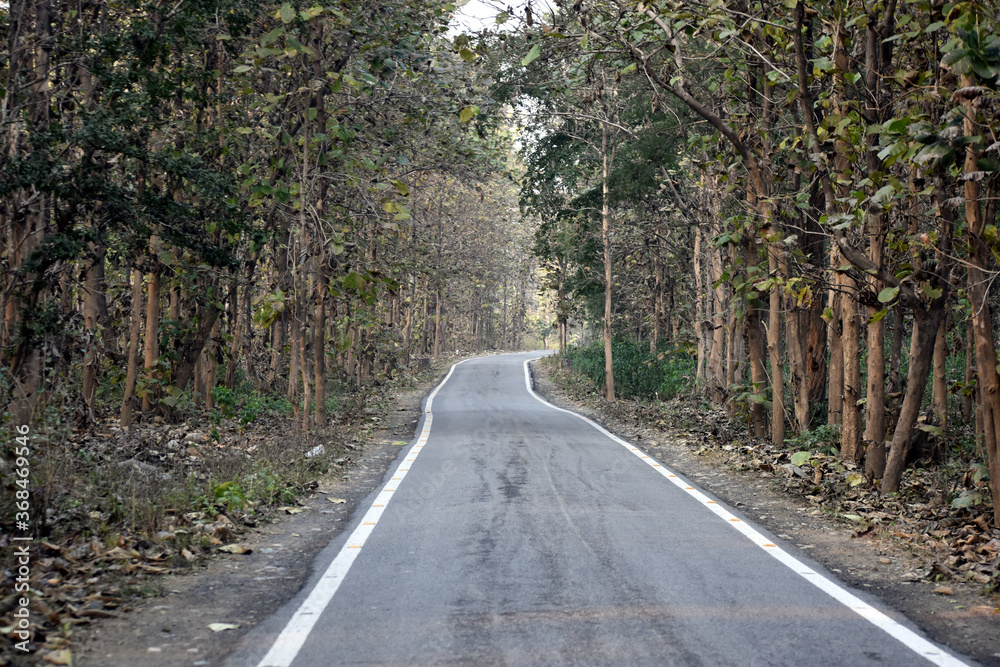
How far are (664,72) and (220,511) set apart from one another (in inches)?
295

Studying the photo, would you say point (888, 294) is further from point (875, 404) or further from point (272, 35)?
point (272, 35)

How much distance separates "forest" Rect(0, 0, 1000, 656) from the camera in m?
8.10

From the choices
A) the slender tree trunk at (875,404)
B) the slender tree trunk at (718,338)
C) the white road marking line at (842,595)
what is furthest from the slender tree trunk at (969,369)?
the slender tree trunk at (718,338)

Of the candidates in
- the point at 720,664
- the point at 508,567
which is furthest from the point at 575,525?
the point at 720,664

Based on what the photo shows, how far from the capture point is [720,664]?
4.58 m

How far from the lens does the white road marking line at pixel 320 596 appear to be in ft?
15.6

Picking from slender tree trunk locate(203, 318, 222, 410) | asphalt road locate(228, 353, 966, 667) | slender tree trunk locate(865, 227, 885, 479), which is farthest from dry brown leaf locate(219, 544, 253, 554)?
slender tree trunk locate(203, 318, 222, 410)

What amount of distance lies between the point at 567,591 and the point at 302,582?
192 cm

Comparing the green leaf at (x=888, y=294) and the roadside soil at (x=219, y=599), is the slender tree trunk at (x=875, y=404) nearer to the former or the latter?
the green leaf at (x=888, y=294)

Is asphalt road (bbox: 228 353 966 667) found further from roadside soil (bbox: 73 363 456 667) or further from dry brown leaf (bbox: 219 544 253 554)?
dry brown leaf (bbox: 219 544 253 554)

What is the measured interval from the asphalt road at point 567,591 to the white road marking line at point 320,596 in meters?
0.02

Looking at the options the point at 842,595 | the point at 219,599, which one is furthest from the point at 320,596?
the point at 842,595

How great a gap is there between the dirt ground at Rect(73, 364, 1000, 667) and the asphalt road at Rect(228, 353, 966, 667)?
0.21 metres

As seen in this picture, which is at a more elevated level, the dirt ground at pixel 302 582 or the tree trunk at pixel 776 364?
the tree trunk at pixel 776 364
